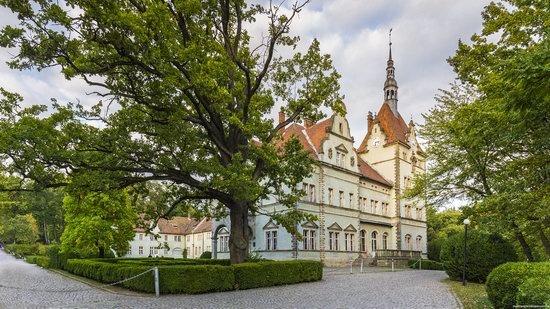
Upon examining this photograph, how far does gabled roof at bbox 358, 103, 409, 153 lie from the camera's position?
42875 millimetres

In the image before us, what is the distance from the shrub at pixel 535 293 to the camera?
21.2 feet

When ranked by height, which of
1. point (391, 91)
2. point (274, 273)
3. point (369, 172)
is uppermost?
point (391, 91)

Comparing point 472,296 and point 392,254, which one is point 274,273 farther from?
point 392,254

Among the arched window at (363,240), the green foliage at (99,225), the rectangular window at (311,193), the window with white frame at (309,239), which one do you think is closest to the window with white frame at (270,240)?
the window with white frame at (309,239)

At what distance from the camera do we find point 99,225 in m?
24.4

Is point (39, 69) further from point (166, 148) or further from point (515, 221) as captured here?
point (515, 221)

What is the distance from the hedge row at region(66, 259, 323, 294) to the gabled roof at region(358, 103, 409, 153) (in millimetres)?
26766

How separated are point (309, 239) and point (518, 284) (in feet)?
78.5

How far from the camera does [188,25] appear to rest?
1521cm

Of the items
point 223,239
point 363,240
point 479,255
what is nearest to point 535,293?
point 479,255

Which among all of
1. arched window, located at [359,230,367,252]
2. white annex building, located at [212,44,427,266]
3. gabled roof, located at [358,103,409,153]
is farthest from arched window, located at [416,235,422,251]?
gabled roof, located at [358,103,409,153]

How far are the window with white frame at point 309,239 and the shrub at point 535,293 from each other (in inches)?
974

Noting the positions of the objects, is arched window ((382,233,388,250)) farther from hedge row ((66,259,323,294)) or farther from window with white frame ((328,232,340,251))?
hedge row ((66,259,323,294))

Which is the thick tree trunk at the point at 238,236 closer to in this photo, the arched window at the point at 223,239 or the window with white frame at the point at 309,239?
the window with white frame at the point at 309,239
